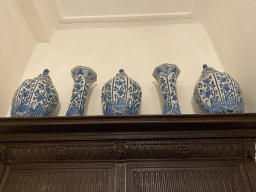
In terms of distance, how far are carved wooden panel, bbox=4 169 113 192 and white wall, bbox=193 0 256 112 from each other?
2.57 feet

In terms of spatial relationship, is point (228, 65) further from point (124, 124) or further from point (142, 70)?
point (124, 124)

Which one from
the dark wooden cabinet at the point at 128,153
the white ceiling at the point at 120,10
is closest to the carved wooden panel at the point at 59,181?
the dark wooden cabinet at the point at 128,153

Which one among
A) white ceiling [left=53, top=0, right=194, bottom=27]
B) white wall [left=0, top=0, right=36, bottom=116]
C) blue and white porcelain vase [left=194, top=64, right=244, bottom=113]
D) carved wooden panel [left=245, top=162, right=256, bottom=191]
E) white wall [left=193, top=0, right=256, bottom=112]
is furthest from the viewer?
white ceiling [left=53, top=0, right=194, bottom=27]

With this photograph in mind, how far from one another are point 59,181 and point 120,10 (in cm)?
124

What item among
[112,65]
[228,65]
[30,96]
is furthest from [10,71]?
[228,65]

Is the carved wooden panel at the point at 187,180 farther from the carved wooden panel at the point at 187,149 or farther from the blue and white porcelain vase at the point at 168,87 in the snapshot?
the blue and white porcelain vase at the point at 168,87

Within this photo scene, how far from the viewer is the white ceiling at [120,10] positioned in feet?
4.96

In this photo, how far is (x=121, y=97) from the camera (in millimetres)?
910

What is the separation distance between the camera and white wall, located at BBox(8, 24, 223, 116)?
3.98 feet

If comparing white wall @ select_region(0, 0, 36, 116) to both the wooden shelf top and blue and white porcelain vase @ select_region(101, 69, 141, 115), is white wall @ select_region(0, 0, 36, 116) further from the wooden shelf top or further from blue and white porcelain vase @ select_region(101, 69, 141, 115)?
blue and white porcelain vase @ select_region(101, 69, 141, 115)

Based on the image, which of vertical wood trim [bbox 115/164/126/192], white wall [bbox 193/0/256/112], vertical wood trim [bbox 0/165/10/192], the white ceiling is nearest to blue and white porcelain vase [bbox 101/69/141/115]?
vertical wood trim [bbox 115/164/126/192]

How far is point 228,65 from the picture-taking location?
4.06 feet

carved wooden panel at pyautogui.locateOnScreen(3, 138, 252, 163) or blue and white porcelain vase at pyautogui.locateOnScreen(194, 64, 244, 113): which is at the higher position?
blue and white porcelain vase at pyautogui.locateOnScreen(194, 64, 244, 113)

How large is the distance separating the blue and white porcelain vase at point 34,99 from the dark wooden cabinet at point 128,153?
0.36 ft
